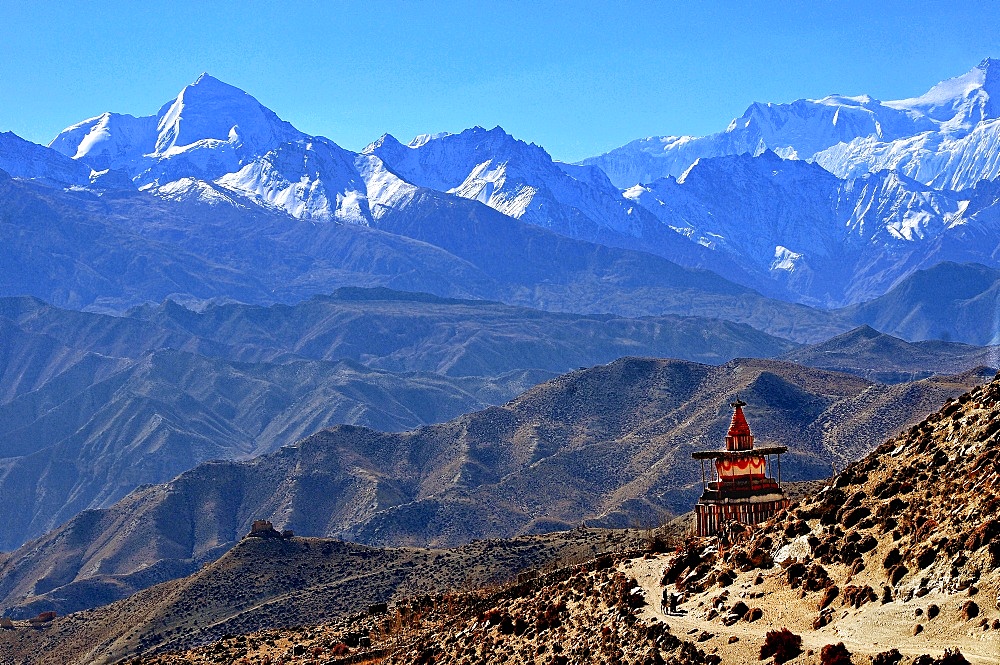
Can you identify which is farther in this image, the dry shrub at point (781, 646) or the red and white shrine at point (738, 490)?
the red and white shrine at point (738, 490)

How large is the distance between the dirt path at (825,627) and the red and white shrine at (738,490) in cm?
666

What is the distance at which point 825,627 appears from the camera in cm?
3181

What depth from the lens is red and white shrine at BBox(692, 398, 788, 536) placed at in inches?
1760

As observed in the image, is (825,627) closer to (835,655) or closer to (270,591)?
(835,655)

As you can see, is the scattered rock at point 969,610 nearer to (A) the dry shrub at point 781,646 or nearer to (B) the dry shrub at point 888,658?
(B) the dry shrub at point 888,658

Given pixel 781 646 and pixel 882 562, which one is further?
pixel 882 562

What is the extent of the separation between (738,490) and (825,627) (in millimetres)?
13266

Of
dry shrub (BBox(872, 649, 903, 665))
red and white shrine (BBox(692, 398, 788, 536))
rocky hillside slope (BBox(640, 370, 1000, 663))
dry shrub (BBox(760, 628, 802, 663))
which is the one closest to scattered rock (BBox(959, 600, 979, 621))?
rocky hillside slope (BBox(640, 370, 1000, 663))

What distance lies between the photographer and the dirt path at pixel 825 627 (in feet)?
93.0

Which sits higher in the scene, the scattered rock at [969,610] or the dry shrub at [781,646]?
the scattered rock at [969,610]

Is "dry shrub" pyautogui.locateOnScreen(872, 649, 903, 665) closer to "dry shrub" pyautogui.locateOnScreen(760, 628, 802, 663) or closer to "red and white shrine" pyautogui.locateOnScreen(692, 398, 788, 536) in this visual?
"dry shrub" pyautogui.locateOnScreen(760, 628, 802, 663)

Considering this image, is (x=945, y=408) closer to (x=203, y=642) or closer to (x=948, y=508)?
(x=948, y=508)

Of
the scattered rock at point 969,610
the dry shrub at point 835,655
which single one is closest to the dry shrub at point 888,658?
the dry shrub at point 835,655

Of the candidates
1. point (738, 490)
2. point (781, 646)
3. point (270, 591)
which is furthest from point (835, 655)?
point (270, 591)
